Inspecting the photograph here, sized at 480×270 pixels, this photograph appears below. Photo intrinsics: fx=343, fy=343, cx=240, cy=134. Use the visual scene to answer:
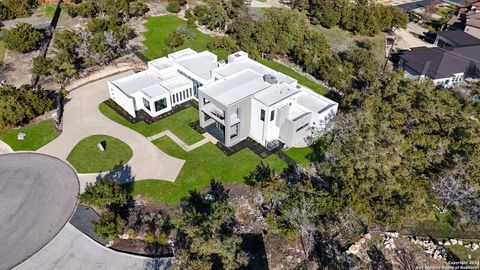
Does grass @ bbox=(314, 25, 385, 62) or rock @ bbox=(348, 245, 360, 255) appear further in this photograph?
grass @ bbox=(314, 25, 385, 62)

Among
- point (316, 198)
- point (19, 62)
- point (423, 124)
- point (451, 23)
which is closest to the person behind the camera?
point (316, 198)

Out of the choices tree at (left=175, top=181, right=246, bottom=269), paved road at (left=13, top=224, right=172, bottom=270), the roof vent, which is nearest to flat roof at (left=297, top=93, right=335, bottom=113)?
the roof vent

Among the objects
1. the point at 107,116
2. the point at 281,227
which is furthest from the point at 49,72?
the point at 281,227

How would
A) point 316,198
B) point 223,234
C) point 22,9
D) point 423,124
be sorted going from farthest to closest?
point 22,9
point 423,124
point 316,198
point 223,234

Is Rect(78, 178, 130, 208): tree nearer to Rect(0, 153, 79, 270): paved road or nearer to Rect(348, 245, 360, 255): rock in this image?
Rect(0, 153, 79, 270): paved road

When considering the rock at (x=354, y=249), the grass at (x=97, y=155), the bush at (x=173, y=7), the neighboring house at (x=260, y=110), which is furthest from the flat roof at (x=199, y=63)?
the rock at (x=354, y=249)

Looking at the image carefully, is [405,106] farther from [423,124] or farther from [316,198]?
[316,198]
